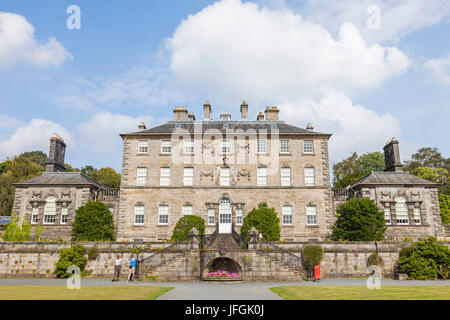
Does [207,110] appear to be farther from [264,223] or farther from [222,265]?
[222,265]

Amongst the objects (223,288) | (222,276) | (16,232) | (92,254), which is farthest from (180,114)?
(223,288)

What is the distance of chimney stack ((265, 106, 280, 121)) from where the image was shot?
→ 37.0 m

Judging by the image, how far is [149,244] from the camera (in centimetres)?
2417

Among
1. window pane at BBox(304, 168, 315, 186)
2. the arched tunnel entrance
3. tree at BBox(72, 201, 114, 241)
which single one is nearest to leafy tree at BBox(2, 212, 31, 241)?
tree at BBox(72, 201, 114, 241)

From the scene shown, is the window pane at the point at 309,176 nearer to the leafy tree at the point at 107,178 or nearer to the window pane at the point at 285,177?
the window pane at the point at 285,177

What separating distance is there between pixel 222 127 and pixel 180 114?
5.07 meters

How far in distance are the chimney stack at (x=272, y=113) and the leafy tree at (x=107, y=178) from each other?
87.4ft

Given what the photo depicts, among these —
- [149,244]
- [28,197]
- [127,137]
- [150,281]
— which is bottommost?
[150,281]

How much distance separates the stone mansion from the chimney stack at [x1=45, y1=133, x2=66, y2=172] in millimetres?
1370

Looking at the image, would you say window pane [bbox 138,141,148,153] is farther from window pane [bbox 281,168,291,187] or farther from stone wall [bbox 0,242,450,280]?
window pane [bbox 281,168,291,187]

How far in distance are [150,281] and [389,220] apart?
74.3 feet

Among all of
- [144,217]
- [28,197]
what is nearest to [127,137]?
[144,217]

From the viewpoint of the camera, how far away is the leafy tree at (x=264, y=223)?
89.8 feet
